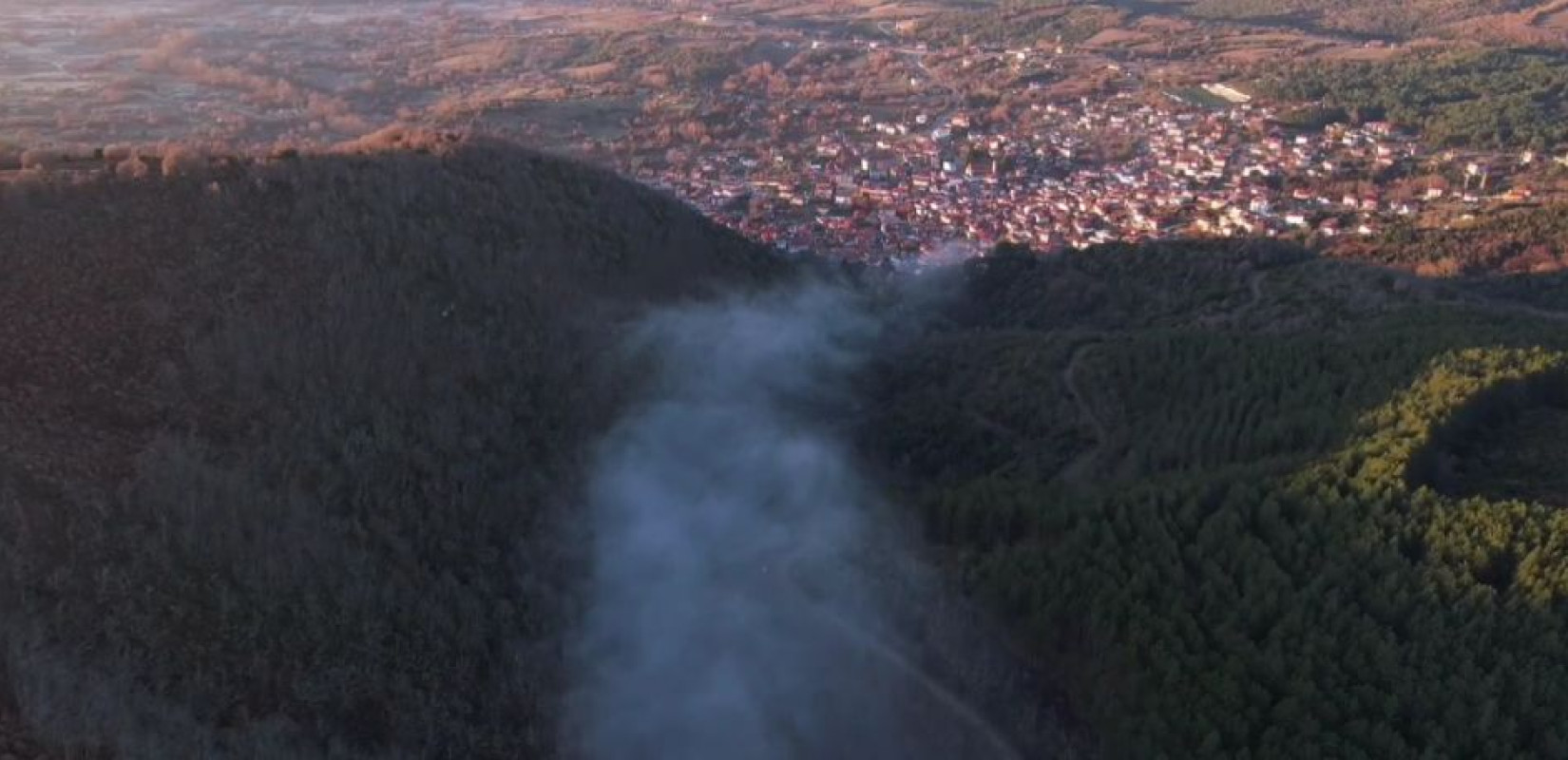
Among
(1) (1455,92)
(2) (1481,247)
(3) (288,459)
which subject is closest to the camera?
(3) (288,459)

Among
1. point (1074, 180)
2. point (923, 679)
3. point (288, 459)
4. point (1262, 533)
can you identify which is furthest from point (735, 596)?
point (1074, 180)

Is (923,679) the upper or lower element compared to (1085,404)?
lower

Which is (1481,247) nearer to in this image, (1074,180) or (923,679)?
(1074,180)

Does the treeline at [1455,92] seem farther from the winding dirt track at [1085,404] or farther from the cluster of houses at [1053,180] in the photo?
the winding dirt track at [1085,404]

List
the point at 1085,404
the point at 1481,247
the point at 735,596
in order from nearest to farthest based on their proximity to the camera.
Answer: the point at 735,596 → the point at 1085,404 → the point at 1481,247

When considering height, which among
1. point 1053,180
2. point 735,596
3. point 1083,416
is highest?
point 735,596

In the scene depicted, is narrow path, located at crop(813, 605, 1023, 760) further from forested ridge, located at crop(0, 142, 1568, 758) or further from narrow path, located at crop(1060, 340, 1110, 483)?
narrow path, located at crop(1060, 340, 1110, 483)

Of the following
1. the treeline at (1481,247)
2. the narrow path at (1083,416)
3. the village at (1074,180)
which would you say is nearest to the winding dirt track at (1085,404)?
the narrow path at (1083,416)
